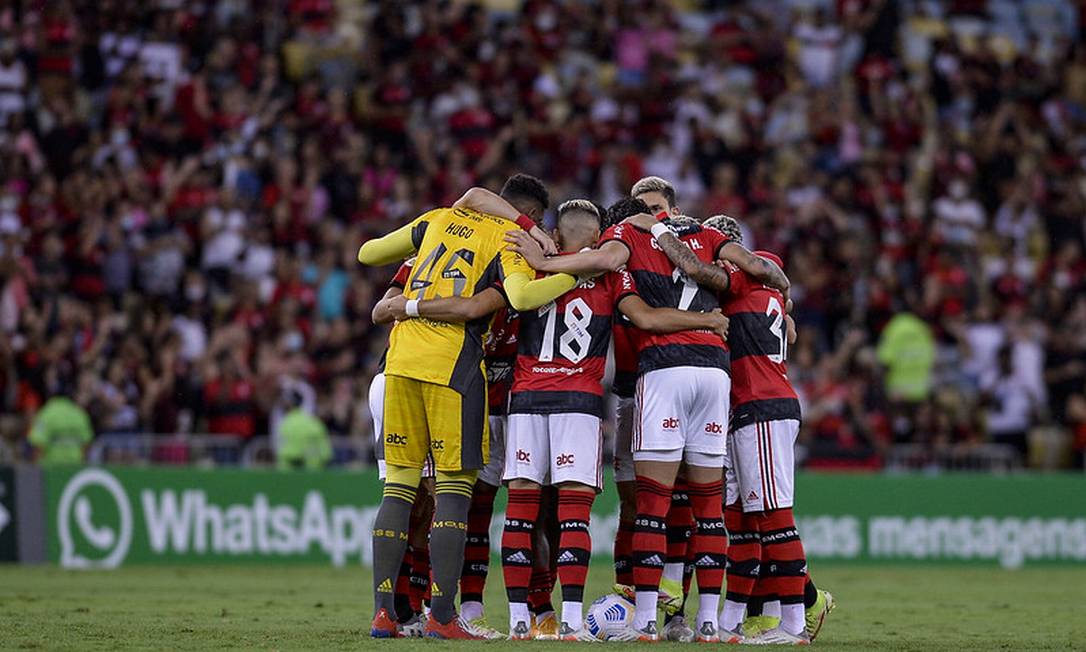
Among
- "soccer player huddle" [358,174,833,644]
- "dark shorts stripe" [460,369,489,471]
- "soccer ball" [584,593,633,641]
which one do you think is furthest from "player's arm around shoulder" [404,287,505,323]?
"soccer ball" [584,593,633,641]

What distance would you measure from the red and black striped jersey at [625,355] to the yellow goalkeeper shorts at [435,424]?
102cm

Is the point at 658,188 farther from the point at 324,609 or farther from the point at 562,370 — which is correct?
the point at 324,609

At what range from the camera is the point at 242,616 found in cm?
1324

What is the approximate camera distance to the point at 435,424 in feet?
37.1

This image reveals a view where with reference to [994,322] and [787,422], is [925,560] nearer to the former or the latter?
[994,322]

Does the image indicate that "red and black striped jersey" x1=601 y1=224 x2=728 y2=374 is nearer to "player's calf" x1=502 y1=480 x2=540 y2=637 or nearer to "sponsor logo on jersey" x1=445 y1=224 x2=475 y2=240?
"sponsor logo on jersey" x1=445 y1=224 x2=475 y2=240

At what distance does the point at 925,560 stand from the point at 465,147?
29.7 feet

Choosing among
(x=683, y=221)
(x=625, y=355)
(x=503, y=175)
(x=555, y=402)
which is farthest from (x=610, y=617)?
(x=503, y=175)

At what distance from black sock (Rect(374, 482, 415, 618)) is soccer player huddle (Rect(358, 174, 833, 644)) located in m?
0.01

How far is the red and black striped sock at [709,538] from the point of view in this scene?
37.6 feet

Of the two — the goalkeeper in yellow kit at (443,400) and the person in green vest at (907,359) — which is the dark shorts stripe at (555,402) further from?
the person in green vest at (907,359)

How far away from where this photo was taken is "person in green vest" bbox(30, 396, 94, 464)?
20.5m

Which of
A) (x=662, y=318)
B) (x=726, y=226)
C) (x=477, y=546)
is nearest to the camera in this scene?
(x=662, y=318)

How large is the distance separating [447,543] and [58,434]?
35.2 feet
